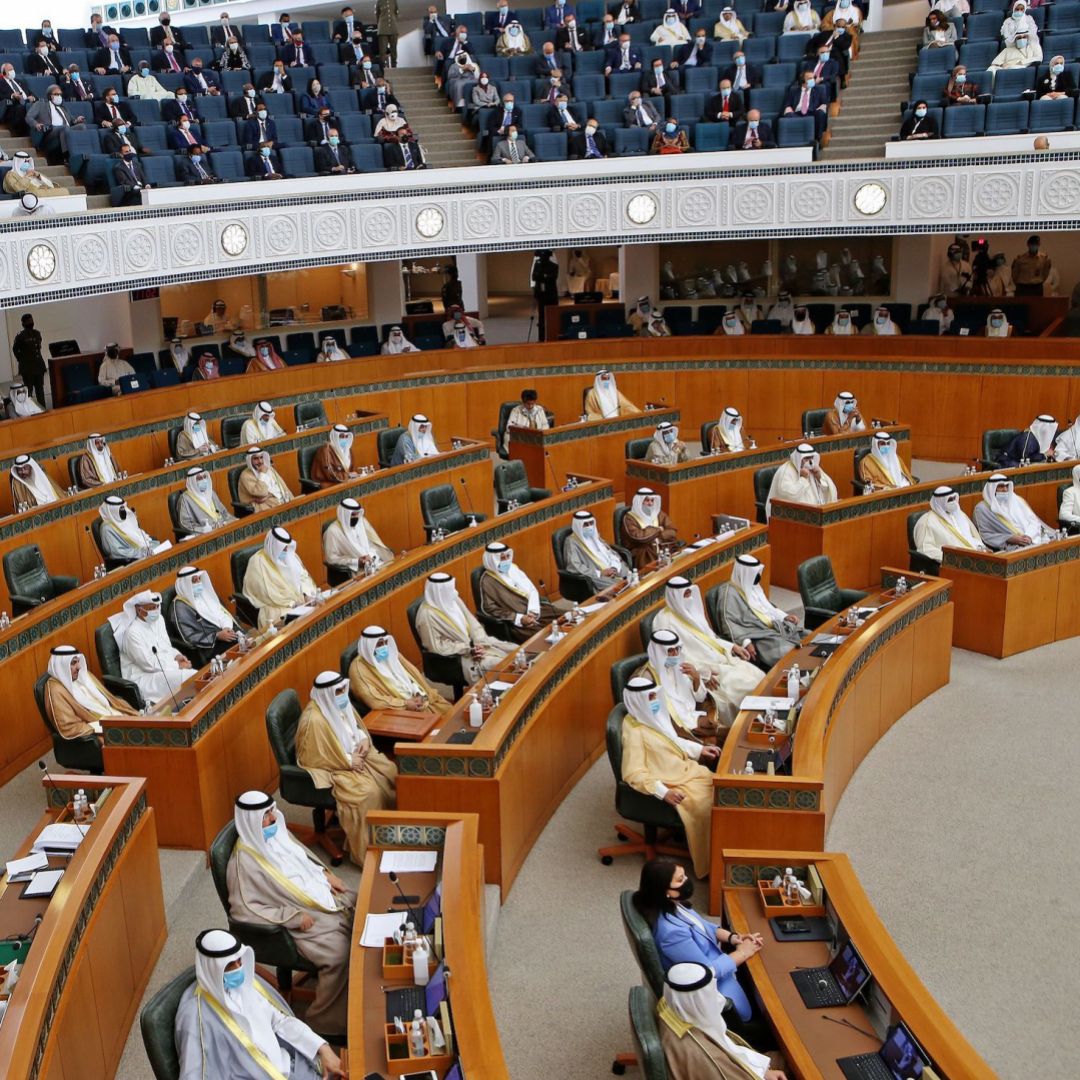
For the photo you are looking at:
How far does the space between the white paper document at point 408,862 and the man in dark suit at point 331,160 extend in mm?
13517

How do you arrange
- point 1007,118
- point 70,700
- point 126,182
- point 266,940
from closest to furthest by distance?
1. point 266,940
2. point 70,700
3. point 126,182
4. point 1007,118

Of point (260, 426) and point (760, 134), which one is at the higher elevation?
point (760, 134)

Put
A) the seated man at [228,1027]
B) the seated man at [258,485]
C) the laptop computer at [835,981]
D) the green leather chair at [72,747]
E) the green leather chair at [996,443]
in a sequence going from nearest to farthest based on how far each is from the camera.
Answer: the seated man at [228,1027] → the laptop computer at [835,981] → the green leather chair at [72,747] → the seated man at [258,485] → the green leather chair at [996,443]

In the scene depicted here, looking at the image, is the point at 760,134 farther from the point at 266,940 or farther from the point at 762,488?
the point at 266,940

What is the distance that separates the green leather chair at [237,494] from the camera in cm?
1361

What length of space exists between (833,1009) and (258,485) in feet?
30.9

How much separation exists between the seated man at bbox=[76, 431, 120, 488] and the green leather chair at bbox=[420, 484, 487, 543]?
3367 millimetres

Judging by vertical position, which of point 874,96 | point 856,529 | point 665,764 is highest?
point 874,96

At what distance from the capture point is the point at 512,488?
13297 mm

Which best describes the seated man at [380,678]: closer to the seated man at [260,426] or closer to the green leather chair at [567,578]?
the green leather chair at [567,578]

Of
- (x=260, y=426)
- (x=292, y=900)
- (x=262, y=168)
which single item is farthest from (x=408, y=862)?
(x=262, y=168)

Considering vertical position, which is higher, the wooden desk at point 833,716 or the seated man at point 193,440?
the seated man at point 193,440

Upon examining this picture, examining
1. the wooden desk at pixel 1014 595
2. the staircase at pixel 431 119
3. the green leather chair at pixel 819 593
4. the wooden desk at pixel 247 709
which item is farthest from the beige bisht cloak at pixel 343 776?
the staircase at pixel 431 119

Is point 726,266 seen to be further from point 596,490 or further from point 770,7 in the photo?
point 596,490
